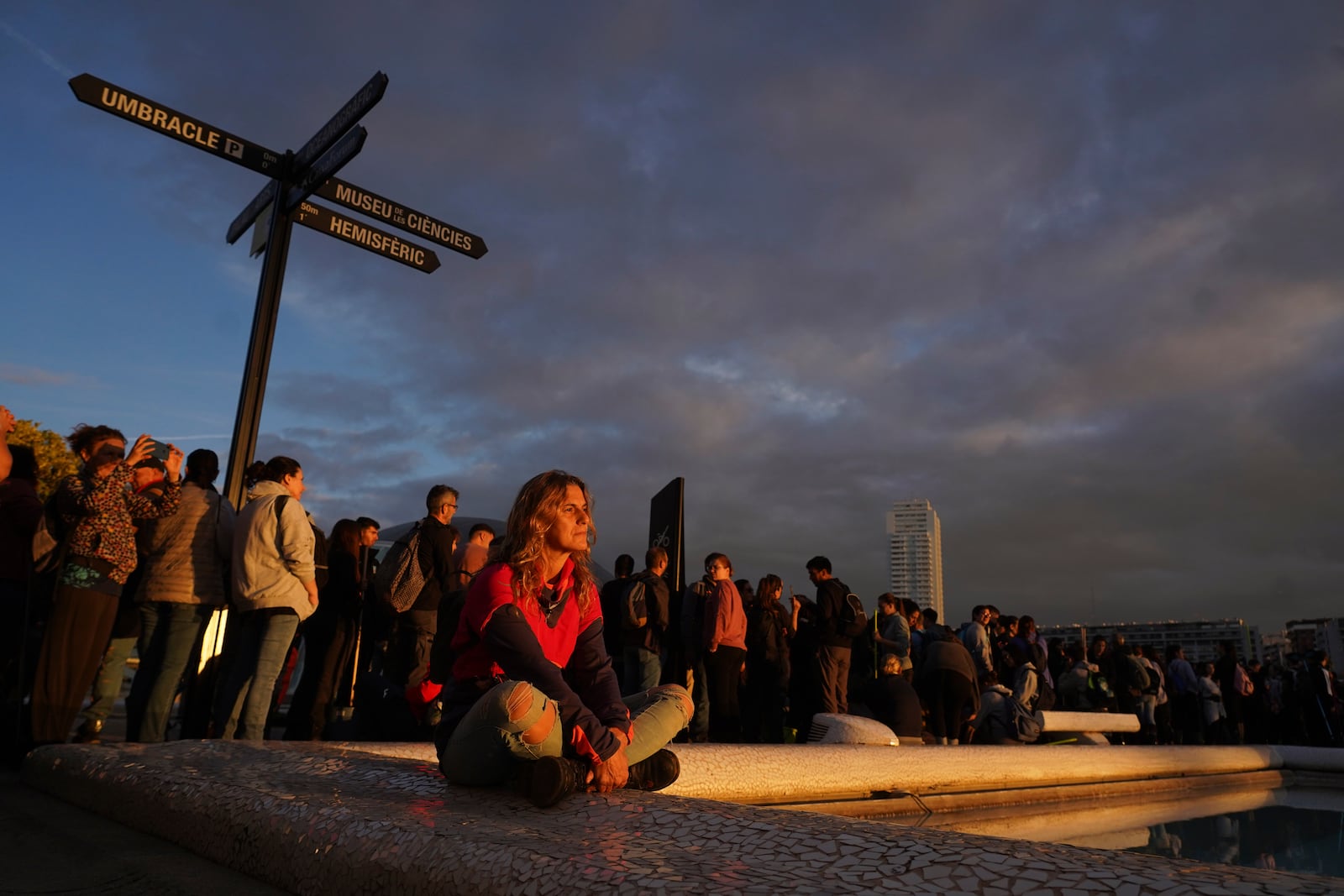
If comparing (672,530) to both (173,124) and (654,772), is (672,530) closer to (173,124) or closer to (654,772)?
(173,124)

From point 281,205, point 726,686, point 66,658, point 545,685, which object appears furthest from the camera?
point 726,686

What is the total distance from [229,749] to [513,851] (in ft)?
7.68

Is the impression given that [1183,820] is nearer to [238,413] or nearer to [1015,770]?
[1015,770]

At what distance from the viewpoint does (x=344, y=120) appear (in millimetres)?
6031

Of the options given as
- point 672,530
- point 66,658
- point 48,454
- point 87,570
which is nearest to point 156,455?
point 87,570

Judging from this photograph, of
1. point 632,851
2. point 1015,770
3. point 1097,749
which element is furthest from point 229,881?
point 1097,749

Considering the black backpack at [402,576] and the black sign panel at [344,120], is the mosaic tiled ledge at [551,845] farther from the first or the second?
the black sign panel at [344,120]

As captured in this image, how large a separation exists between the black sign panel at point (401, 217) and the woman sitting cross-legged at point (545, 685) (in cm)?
417

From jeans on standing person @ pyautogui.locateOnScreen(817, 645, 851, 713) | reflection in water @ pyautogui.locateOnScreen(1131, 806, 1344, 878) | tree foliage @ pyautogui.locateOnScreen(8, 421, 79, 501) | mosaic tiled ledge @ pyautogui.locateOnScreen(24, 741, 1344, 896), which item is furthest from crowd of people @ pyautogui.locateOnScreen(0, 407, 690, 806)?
tree foliage @ pyautogui.locateOnScreen(8, 421, 79, 501)

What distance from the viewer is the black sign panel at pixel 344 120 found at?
5.86 meters

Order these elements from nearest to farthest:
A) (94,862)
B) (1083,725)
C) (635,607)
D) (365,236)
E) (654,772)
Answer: (94,862), (654,772), (365,236), (635,607), (1083,725)

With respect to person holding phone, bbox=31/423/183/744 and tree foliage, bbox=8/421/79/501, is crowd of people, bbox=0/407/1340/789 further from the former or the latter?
tree foliage, bbox=8/421/79/501

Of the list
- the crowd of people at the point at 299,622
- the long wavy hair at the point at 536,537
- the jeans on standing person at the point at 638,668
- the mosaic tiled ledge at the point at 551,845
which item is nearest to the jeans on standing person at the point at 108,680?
the crowd of people at the point at 299,622

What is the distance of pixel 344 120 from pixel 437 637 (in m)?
4.13
